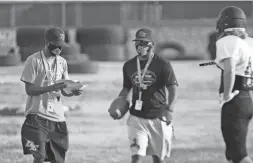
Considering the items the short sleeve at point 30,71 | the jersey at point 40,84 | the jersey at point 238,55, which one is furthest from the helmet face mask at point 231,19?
the short sleeve at point 30,71

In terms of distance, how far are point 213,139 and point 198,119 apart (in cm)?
227

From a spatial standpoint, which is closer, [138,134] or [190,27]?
[138,134]

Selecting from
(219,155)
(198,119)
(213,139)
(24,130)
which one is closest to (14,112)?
(198,119)

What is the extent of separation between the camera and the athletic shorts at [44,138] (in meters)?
6.66

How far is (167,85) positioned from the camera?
22.0ft

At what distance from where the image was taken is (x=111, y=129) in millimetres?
11188

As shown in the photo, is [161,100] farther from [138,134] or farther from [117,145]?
[117,145]

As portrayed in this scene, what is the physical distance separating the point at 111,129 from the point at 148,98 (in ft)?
15.1

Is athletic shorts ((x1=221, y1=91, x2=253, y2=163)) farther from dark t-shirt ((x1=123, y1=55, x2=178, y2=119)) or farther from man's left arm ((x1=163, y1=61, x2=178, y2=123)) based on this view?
dark t-shirt ((x1=123, y1=55, x2=178, y2=119))

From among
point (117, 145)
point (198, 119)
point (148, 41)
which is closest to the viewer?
point (148, 41)

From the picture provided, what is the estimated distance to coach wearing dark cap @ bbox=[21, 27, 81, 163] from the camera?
6.66 metres

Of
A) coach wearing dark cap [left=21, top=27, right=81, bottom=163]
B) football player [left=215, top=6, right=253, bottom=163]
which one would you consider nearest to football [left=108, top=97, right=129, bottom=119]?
coach wearing dark cap [left=21, top=27, right=81, bottom=163]

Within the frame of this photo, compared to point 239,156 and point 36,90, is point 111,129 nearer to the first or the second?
point 36,90

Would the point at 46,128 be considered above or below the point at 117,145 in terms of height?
above
